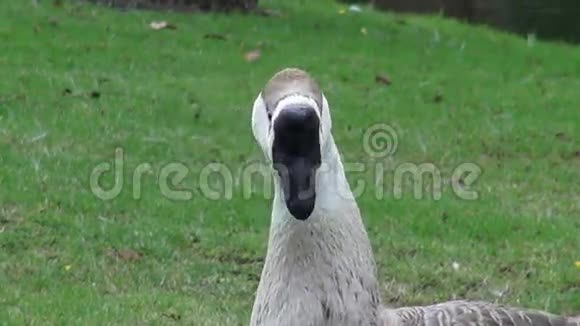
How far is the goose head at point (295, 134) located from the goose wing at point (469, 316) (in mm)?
752

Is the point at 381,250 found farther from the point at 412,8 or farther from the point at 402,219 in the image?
the point at 412,8

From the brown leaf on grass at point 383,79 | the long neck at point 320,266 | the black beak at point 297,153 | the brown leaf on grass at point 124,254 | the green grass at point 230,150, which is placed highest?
the black beak at point 297,153

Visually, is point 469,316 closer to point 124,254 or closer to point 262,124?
point 262,124

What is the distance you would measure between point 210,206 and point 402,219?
46.4 inches

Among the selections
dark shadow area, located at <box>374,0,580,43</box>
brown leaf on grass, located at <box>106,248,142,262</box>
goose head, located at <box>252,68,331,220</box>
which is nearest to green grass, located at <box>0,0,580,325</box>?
brown leaf on grass, located at <box>106,248,142,262</box>

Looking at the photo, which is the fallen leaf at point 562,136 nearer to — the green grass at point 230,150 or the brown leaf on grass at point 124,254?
the green grass at point 230,150

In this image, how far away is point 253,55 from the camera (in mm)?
11086

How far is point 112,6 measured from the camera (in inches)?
505

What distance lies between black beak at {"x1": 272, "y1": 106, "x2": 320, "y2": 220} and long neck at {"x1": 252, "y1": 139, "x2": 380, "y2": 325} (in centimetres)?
21

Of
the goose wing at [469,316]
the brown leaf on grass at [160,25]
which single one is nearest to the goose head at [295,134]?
the goose wing at [469,316]

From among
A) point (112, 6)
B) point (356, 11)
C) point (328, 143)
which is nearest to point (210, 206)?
point (328, 143)

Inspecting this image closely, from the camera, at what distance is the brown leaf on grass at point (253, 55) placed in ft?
36.0

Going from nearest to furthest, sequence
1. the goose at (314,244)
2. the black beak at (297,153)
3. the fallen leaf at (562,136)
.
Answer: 1. the black beak at (297,153)
2. the goose at (314,244)
3. the fallen leaf at (562,136)

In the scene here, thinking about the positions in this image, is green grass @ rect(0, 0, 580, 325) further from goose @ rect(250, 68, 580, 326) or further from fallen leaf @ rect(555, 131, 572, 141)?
goose @ rect(250, 68, 580, 326)
